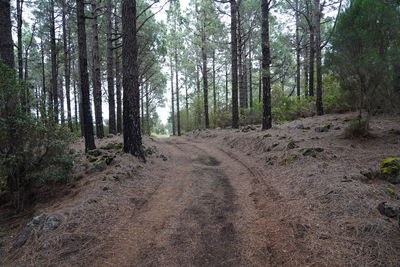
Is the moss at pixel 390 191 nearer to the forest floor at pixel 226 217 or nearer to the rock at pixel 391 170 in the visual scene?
the forest floor at pixel 226 217

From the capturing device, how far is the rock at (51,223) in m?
3.70

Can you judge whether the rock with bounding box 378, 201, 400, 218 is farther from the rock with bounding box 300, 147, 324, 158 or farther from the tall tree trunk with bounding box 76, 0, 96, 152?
the tall tree trunk with bounding box 76, 0, 96, 152

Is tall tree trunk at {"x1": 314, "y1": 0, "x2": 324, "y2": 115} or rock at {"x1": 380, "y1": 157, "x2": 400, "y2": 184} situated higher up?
tall tree trunk at {"x1": 314, "y1": 0, "x2": 324, "y2": 115}

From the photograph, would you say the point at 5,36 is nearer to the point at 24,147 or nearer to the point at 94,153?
the point at 24,147

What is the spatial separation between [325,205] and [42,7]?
2194 cm

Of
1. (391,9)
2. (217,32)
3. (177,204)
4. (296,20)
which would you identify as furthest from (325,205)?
(296,20)

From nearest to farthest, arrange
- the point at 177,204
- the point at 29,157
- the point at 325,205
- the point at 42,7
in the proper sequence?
the point at 325,205, the point at 177,204, the point at 29,157, the point at 42,7

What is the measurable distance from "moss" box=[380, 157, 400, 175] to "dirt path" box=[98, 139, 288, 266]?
2.26 meters

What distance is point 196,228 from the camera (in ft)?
12.4

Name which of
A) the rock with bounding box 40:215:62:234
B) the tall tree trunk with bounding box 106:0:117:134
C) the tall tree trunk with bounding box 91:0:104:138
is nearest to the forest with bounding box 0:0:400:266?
the rock with bounding box 40:215:62:234

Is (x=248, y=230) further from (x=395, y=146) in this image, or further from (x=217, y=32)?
(x=217, y=32)

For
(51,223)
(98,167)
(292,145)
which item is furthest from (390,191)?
(98,167)

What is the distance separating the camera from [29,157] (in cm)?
533

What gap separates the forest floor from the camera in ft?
9.98
